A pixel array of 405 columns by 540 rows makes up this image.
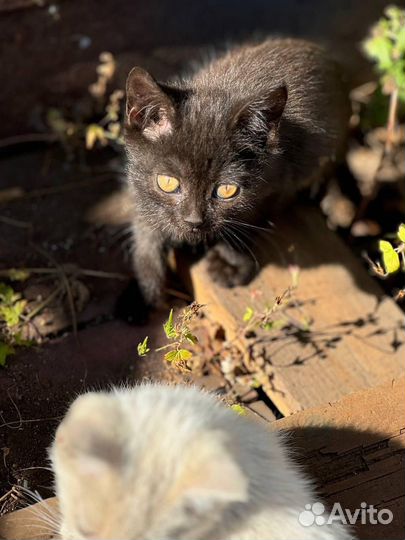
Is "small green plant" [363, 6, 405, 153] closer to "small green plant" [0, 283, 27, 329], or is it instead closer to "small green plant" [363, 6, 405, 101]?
"small green plant" [363, 6, 405, 101]

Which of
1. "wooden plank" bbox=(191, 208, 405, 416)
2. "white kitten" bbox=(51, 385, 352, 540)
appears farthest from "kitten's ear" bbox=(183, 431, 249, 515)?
"wooden plank" bbox=(191, 208, 405, 416)

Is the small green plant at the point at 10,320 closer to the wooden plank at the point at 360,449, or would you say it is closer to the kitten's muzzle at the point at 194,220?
the kitten's muzzle at the point at 194,220

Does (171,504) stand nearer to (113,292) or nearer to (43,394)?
(43,394)

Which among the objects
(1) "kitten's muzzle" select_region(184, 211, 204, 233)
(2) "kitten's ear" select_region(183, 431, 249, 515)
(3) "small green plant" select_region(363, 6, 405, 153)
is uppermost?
(3) "small green plant" select_region(363, 6, 405, 153)

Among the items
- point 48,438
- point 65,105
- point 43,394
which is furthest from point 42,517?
point 65,105

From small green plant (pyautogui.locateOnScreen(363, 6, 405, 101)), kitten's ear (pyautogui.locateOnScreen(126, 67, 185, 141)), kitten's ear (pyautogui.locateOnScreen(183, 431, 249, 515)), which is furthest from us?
small green plant (pyautogui.locateOnScreen(363, 6, 405, 101))

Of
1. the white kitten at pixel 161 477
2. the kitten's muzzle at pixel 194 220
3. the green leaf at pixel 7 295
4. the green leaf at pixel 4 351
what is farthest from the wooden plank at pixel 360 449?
the green leaf at pixel 7 295

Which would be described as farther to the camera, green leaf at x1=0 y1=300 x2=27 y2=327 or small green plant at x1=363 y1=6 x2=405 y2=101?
small green plant at x1=363 y1=6 x2=405 y2=101
